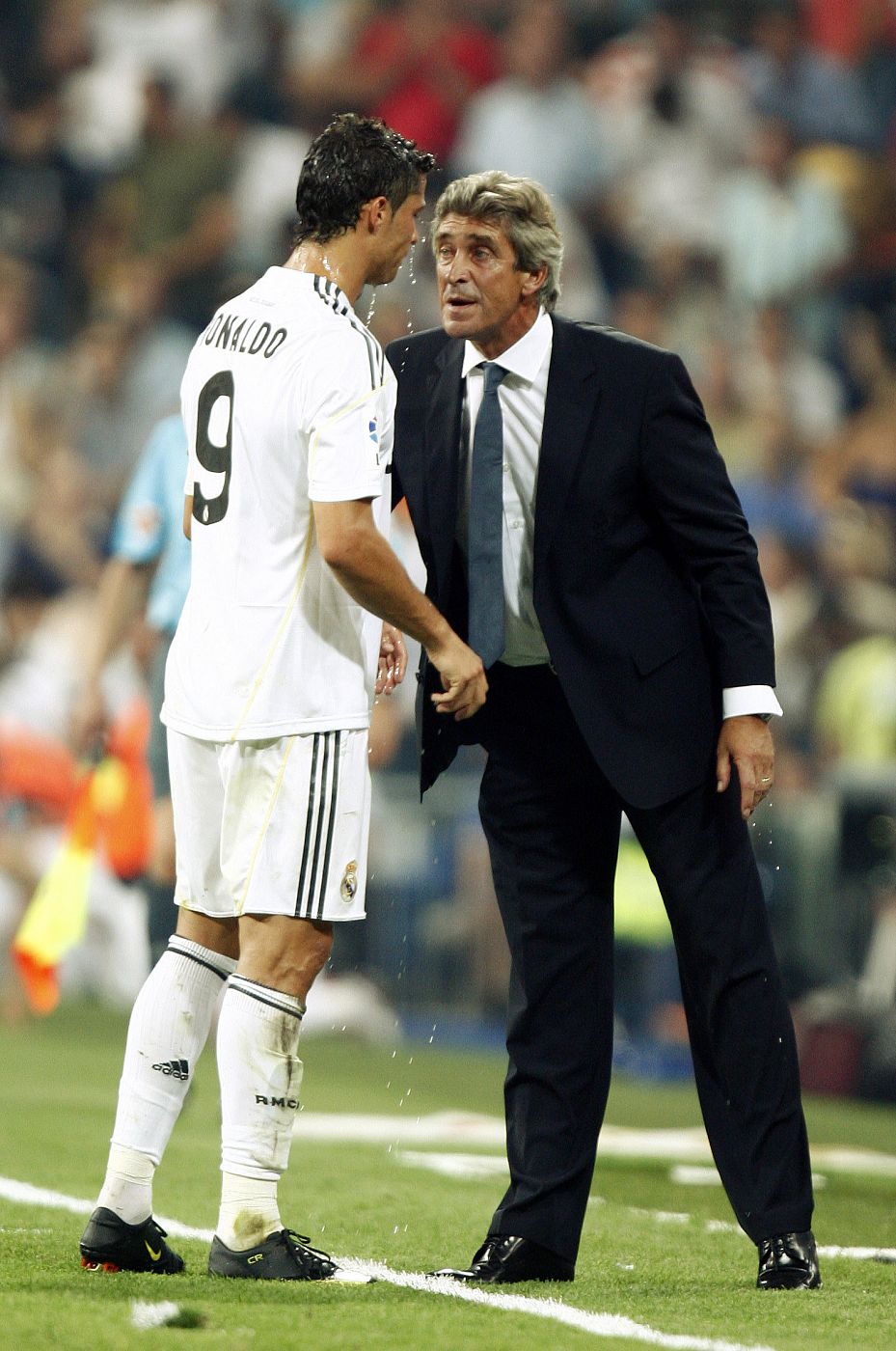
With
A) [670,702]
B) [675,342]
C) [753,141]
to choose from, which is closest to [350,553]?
[670,702]

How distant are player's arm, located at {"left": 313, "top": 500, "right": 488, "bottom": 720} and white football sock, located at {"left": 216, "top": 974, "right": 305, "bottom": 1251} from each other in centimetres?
→ 57

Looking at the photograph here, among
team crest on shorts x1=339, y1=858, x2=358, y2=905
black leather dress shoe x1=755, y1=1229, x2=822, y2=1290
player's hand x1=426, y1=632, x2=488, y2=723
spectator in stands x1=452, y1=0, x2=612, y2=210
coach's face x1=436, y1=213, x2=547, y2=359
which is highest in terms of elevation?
spectator in stands x1=452, y1=0, x2=612, y2=210

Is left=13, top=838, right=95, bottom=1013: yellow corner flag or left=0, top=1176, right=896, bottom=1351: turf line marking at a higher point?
left=13, top=838, right=95, bottom=1013: yellow corner flag

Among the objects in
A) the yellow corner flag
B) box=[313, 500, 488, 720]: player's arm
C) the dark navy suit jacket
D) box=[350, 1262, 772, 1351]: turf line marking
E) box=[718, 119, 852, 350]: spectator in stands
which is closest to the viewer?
box=[350, 1262, 772, 1351]: turf line marking

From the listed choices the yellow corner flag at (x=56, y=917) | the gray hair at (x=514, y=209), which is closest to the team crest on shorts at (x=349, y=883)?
the gray hair at (x=514, y=209)

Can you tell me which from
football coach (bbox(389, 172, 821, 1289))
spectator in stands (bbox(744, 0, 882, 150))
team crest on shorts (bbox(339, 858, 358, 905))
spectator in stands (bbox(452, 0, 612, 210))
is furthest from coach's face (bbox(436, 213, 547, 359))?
spectator in stands (bbox(744, 0, 882, 150))

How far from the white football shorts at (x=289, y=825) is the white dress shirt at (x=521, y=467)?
47cm

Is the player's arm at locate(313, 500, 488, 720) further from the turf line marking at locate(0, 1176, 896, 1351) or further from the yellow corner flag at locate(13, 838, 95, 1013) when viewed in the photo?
the yellow corner flag at locate(13, 838, 95, 1013)

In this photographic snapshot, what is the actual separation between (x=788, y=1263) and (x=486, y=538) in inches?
54.8

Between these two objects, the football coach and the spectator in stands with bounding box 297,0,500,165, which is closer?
the football coach

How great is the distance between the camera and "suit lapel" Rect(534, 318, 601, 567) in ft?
11.6

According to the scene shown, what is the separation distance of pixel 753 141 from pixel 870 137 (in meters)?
0.81

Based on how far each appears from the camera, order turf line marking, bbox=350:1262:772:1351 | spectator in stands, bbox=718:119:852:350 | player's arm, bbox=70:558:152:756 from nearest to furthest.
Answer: turf line marking, bbox=350:1262:772:1351
player's arm, bbox=70:558:152:756
spectator in stands, bbox=718:119:852:350

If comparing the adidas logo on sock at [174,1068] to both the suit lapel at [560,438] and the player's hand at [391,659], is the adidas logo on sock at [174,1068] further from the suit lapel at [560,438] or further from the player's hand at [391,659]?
the suit lapel at [560,438]
